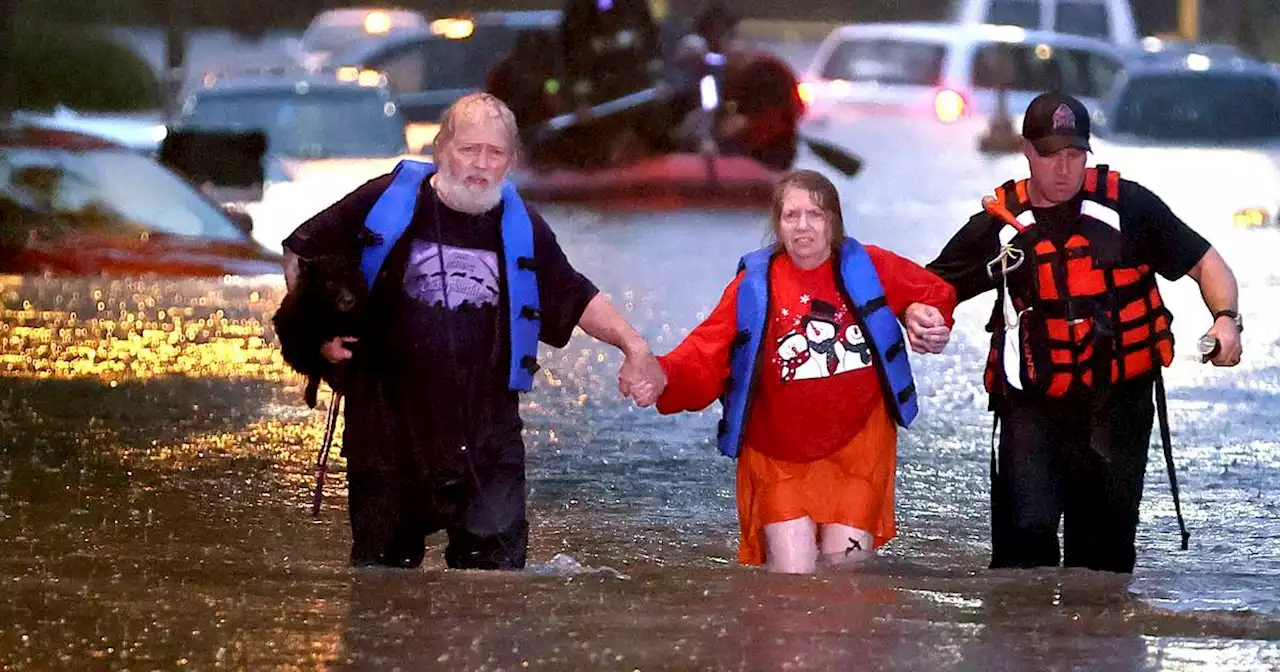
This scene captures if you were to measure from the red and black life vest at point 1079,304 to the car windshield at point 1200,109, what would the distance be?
1425 cm

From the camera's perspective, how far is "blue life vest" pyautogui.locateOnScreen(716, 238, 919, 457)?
660 centimetres

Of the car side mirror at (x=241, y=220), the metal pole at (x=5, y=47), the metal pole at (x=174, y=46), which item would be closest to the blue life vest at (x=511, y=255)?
the car side mirror at (x=241, y=220)

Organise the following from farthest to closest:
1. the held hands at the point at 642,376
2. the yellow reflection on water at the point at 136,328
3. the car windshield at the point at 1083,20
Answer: the car windshield at the point at 1083,20 < the yellow reflection on water at the point at 136,328 < the held hands at the point at 642,376

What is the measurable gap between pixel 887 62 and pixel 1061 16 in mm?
7346

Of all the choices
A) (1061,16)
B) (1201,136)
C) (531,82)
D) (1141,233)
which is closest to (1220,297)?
(1141,233)

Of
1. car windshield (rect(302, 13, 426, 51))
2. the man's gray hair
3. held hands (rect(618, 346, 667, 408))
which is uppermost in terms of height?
car windshield (rect(302, 13, 426, 51))

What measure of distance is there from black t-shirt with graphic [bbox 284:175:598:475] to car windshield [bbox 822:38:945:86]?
1500cm

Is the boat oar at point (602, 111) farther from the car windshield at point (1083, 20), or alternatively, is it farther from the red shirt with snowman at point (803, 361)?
the red shirt with snowman at point (803, 361)

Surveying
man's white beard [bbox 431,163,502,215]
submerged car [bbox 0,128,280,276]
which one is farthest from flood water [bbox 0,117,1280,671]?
man's white beard [bbox 431,163,502,215]

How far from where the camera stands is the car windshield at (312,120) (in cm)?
2059

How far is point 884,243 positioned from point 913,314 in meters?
11.7

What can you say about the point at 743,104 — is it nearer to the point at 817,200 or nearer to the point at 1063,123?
the point at 1063,123

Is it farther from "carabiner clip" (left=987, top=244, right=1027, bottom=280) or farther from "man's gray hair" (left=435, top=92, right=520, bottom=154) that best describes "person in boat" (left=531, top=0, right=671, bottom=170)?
"man's gray hair" (left=435, top=92, right=520, bottom=154)

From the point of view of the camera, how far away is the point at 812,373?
6.63m
